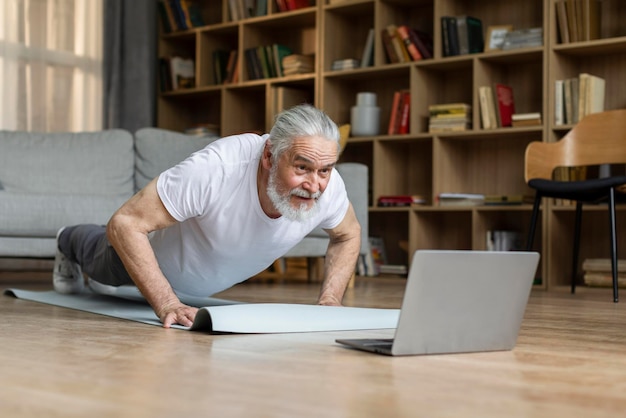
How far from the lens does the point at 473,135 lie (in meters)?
4.98

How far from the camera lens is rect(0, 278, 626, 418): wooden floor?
3.65 feet

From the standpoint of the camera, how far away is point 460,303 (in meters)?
1.62

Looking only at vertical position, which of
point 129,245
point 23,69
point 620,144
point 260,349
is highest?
point 23,69

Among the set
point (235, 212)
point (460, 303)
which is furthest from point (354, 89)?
point (460, 303)

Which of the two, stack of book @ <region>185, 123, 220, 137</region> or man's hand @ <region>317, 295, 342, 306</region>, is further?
stack of book @ <region>185, 123, 220, 137</region>

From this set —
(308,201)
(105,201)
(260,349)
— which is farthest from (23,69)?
(260,349)

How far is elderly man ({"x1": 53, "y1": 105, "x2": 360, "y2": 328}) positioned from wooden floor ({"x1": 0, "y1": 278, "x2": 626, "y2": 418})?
0.20m

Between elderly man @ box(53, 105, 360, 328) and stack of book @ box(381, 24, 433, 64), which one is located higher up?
stack of book @ box(381, 24, 433, 64)

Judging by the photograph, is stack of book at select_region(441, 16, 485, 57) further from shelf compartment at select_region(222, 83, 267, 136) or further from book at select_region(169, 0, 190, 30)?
book at select_region(169, 0, 190, 30)

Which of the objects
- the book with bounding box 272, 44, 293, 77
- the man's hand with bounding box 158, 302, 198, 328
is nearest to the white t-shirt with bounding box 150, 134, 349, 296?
the man's hand with bounding box 158, 302, 198, 328

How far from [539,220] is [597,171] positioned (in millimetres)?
417

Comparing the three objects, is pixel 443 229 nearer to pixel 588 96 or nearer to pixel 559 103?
pixel 559 103

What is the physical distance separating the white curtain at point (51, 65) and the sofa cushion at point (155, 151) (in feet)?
4.49

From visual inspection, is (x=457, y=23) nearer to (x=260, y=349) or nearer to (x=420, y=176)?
(x=420, y=176)
